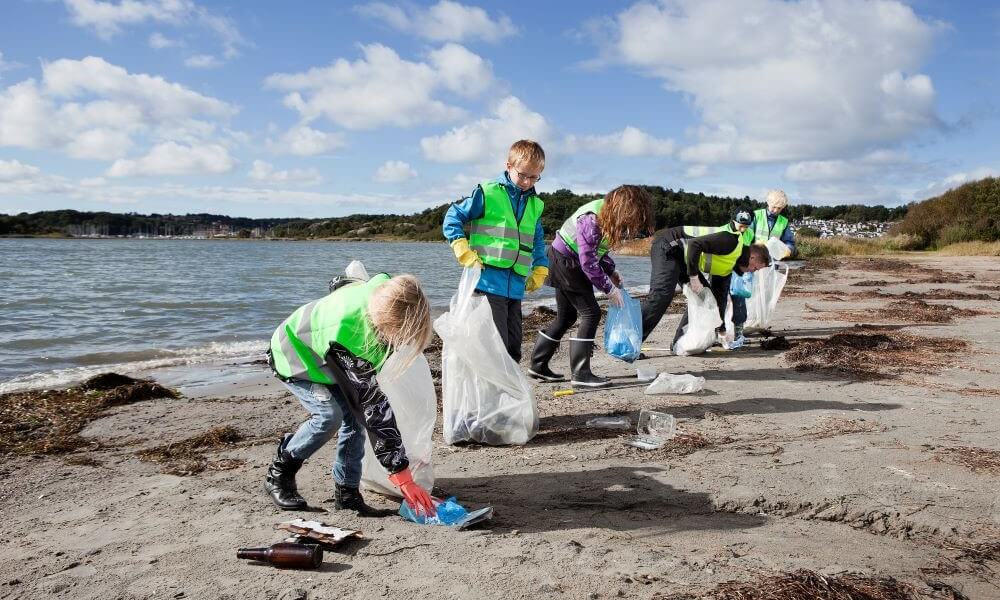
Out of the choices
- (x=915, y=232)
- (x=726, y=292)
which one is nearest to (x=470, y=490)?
(x=726, y=292)

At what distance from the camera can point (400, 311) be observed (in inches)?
119

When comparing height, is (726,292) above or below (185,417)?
above

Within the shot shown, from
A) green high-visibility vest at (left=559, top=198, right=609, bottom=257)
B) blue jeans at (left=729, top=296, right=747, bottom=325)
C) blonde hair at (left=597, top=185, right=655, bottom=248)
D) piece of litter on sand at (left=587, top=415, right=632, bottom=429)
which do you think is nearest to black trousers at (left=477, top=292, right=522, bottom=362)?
piece of litter on sand at (left=587, top=415, right=632, bottom=429)

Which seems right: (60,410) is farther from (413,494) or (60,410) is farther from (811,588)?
(811,588)

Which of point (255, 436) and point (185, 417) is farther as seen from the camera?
point (185, 417)

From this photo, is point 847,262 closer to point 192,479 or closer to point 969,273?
point 969,273

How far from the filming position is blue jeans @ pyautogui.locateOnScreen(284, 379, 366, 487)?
11.3 ft

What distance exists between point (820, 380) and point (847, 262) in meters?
26.6

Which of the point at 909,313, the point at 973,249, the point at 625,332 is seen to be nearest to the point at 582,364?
the point at 625,332

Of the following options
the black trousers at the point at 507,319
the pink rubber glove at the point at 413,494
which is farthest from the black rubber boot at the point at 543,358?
the pink rubber glove at the point at 413,494

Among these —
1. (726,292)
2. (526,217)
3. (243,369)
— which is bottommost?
(243,369)

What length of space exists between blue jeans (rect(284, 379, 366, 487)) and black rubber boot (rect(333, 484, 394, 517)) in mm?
31

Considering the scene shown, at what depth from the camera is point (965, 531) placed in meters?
3.28

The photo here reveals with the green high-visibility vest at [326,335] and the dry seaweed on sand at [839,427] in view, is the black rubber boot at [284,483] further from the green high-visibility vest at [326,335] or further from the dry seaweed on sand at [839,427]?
the dry seaweed on sand at [839,427]
